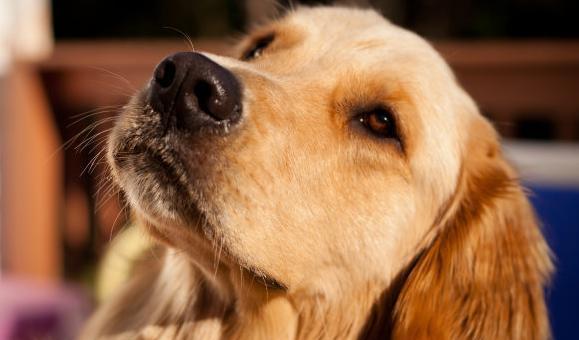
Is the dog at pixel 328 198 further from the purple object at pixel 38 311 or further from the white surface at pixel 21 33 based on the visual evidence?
the white surface at pixel 21 33

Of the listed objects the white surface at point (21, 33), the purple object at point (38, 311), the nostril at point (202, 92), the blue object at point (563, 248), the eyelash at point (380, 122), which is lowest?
the purple object at point (38, 311)

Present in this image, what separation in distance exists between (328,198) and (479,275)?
0.57 meters

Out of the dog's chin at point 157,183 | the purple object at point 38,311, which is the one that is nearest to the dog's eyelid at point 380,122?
the dog's chin at point 157,183

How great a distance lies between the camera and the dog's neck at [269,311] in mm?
2201

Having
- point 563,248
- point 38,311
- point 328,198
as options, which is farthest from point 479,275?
point 38,311

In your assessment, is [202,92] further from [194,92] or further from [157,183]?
[157,183]

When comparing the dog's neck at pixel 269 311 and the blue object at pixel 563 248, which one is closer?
the dog's neck at pixel 269 311

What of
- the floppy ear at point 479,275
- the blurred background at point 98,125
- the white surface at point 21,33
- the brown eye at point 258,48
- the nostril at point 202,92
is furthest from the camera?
the white surface at point 21,33

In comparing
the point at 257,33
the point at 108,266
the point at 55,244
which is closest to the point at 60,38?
the point at 55,244

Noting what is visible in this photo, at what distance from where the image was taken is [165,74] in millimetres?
1854

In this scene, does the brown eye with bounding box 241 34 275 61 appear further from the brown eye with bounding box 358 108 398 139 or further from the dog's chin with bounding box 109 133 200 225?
the dog's chin with bounding box 109 133 200 225

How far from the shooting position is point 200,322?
7.70 feet

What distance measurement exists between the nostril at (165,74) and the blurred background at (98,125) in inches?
Result: 21.0

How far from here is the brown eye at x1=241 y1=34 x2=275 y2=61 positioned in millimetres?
2688
